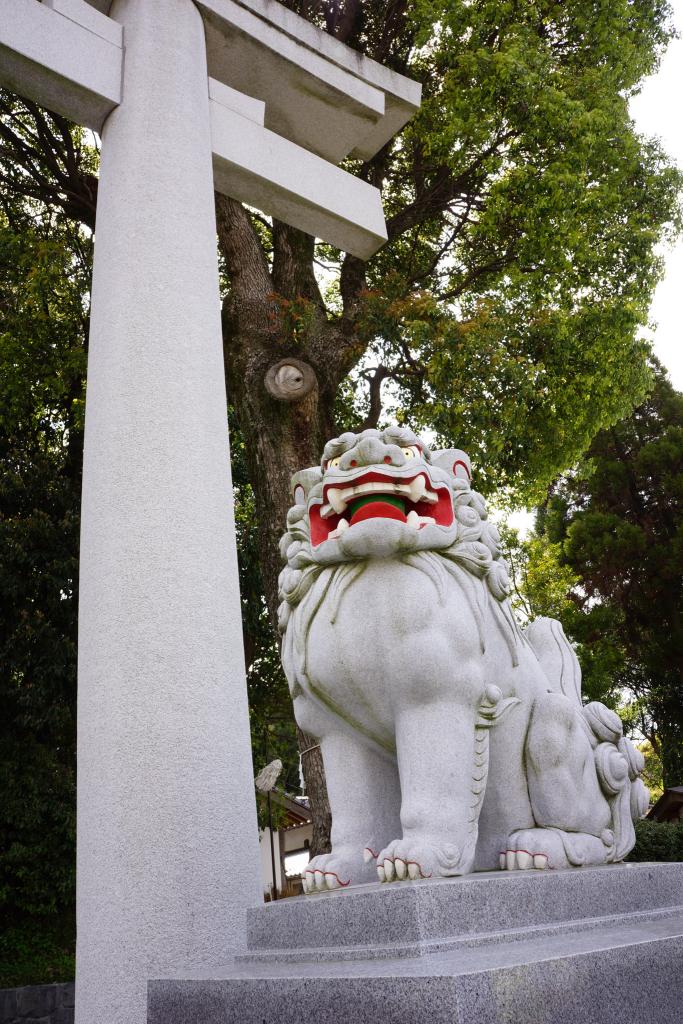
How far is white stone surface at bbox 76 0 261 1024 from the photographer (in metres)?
3.03

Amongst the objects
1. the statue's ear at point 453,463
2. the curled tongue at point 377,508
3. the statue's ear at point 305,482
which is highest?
the statue's ear at point 453,463

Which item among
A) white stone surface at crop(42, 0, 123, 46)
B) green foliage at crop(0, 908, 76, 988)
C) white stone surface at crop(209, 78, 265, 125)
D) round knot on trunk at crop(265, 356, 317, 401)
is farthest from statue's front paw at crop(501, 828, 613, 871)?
green foliage at crop(0, 908, 76, 988)

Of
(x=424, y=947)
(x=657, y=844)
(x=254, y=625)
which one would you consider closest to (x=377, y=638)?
(x=424, y=947)

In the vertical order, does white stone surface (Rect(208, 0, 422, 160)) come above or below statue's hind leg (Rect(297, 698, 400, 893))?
above

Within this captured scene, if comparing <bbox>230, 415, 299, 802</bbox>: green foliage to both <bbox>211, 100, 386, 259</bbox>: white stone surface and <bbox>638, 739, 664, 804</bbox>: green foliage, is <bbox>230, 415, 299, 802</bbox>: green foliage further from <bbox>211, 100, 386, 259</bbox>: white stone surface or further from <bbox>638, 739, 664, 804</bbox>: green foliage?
<bbox>638, 739, 664, 804</bbox>: green foliage

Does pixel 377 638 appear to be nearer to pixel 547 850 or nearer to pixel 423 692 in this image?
pixel 423 692

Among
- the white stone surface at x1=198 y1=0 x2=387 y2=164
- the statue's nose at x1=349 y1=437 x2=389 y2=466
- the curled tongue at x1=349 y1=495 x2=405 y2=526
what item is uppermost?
the white stone surface at x1=198 y1=0 x2=387 y2=164

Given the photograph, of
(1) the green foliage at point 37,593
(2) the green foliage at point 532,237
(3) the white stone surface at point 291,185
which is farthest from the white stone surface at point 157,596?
(1) the green foliage at point 37,593

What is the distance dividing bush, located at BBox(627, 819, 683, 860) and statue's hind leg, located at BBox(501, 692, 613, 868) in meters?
9.01

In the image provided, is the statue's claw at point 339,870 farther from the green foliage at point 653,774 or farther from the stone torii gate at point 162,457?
the green foliage at point 653,774

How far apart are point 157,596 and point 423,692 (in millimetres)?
1214

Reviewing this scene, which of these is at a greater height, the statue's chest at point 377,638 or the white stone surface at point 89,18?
the white stone surface at point 89,18

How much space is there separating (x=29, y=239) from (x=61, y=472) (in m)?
2.70

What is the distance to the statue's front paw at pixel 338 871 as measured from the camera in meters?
2.71
